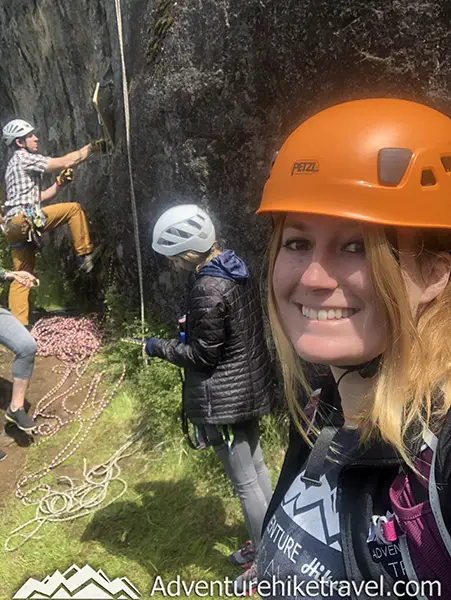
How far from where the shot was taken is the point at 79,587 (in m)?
3.66

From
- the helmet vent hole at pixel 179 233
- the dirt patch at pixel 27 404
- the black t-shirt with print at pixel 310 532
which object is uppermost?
the helmet vent hole at pixel 179 233

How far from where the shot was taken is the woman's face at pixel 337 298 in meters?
1.28

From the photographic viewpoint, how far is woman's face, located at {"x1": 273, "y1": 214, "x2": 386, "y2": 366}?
50.4 inches

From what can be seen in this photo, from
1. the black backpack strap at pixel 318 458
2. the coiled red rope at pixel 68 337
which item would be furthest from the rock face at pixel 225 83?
the black backpack strap at pixel 318 458

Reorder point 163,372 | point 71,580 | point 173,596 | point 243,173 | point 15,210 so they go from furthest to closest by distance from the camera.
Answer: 1. point 15,210
2. point 163,372
3. point 243,173
4. point 71,580
5. point 173,596

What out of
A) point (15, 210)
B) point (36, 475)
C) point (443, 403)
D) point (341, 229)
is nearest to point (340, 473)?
point (443, 403)

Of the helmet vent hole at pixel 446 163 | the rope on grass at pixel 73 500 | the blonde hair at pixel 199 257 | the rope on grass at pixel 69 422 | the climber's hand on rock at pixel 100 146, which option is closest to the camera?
the helmet vent hole at pixel 446 163

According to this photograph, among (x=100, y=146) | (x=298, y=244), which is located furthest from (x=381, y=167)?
(x=100, y=146)

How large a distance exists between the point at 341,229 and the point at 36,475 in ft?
14.9

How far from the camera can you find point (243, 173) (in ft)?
Answer: 15.0

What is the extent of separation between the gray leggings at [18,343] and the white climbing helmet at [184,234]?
253 centimetres

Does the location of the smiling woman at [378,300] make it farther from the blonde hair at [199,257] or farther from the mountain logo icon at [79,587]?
the mountain logo icon at [79,587]

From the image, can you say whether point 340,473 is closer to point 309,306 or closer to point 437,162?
point 309,306

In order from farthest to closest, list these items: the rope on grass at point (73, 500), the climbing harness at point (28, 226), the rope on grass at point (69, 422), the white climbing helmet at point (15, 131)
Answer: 1. the climbing harness at point (28, 226)
2. the white climbing helmet at point (15, 131)
3. the rope on grass at point (69, 422)
4. the rope on grass at point (73, 500)
